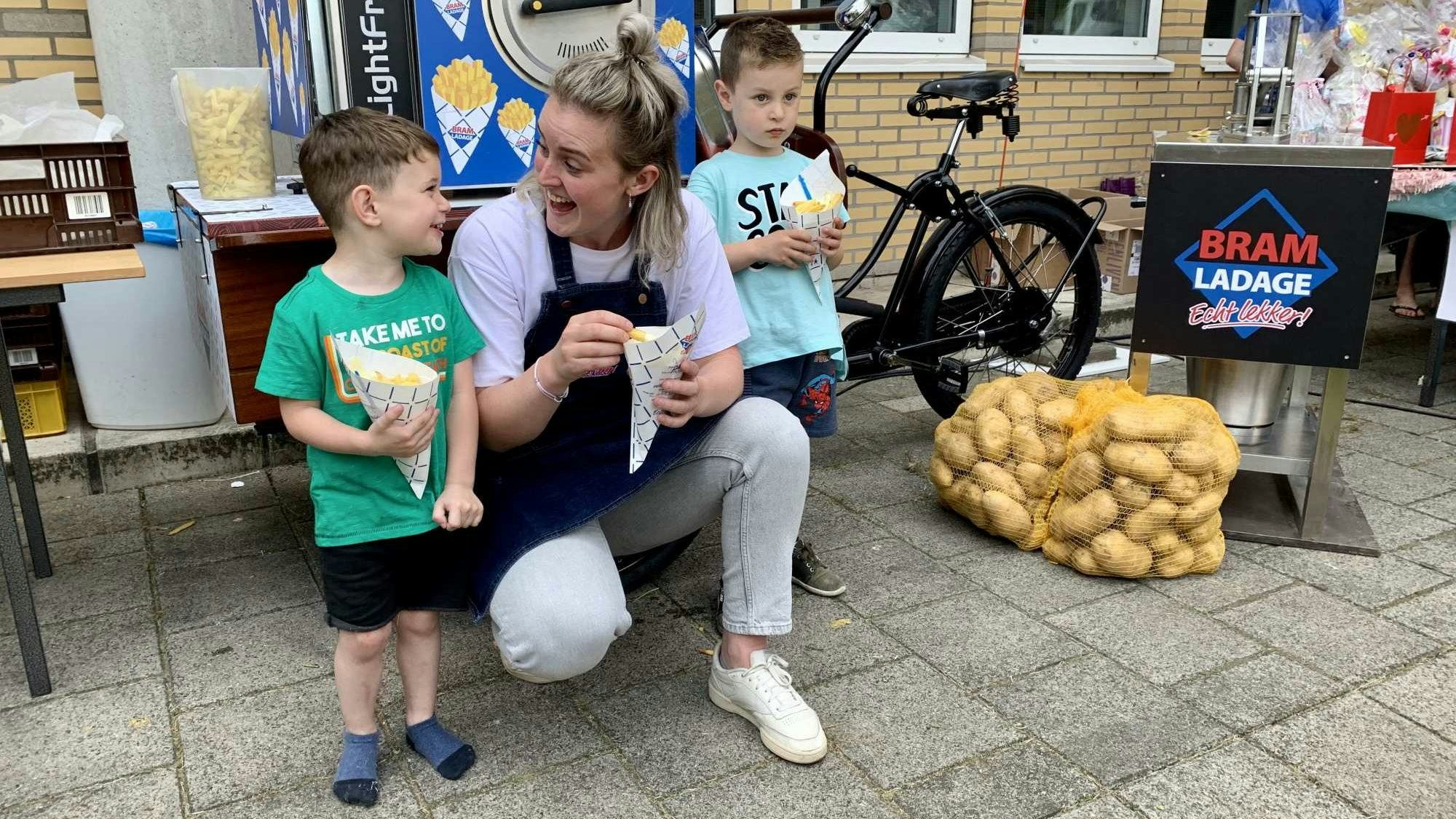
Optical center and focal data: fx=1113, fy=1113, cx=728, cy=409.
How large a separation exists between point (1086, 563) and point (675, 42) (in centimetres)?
180

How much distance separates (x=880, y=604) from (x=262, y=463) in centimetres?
223

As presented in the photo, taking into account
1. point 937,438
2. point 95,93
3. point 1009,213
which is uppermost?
point 95,93

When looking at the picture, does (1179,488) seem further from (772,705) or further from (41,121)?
Result: (41,121)

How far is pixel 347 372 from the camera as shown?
1.86 metres

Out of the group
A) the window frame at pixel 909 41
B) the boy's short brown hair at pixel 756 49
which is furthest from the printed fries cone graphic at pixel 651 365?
the window frame at pixel 909 41

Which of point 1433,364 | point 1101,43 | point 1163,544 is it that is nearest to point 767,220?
point 1163,544

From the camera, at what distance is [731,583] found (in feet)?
7.52

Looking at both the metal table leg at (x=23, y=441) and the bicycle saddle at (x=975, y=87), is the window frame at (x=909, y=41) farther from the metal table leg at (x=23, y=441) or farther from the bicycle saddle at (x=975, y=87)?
the metal table leg at (x=23, y=441)

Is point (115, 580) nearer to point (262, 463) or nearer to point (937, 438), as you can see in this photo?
point (262, 463)

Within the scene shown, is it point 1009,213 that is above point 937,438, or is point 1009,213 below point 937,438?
above

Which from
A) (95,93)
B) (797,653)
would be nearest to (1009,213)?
(797,653)

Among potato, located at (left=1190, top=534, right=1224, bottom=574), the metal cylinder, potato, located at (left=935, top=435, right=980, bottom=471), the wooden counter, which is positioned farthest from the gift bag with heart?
the wooden counter

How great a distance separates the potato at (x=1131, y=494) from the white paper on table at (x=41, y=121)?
2.67m

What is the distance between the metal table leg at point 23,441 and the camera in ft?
7.43
